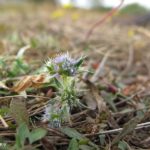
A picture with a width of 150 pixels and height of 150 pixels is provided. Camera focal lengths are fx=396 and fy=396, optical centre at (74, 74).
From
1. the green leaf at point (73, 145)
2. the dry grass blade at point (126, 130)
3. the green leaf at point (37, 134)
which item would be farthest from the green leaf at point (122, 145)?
the green leaf at point (37, 134)

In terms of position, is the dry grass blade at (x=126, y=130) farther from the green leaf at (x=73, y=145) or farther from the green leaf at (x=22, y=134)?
the green leaf at (x=22, y=134)

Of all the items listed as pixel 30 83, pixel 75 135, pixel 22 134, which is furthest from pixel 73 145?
pixel 30 83

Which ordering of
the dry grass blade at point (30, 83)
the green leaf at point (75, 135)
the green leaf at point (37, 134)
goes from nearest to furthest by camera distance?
1. the green leaf at point (37, 134)
2. the green leaf at point (75, 135)
3. the dry grass blade at point (30, 83)

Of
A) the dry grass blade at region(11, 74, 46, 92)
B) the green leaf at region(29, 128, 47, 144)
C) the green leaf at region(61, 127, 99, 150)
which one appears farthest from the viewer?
the dry grass blade at region(11, 74, 46, 92)

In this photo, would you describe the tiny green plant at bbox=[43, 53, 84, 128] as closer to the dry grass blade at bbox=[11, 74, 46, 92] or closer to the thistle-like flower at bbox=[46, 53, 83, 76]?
the thistle-like flower at bbox=[46, 53, 83, 76]

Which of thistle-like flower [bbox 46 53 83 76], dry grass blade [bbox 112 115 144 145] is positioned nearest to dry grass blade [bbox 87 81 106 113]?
dry grass blade [bbox 112 115 144 145]

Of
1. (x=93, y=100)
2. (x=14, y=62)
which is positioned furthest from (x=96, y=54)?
(x=93, y=100)
